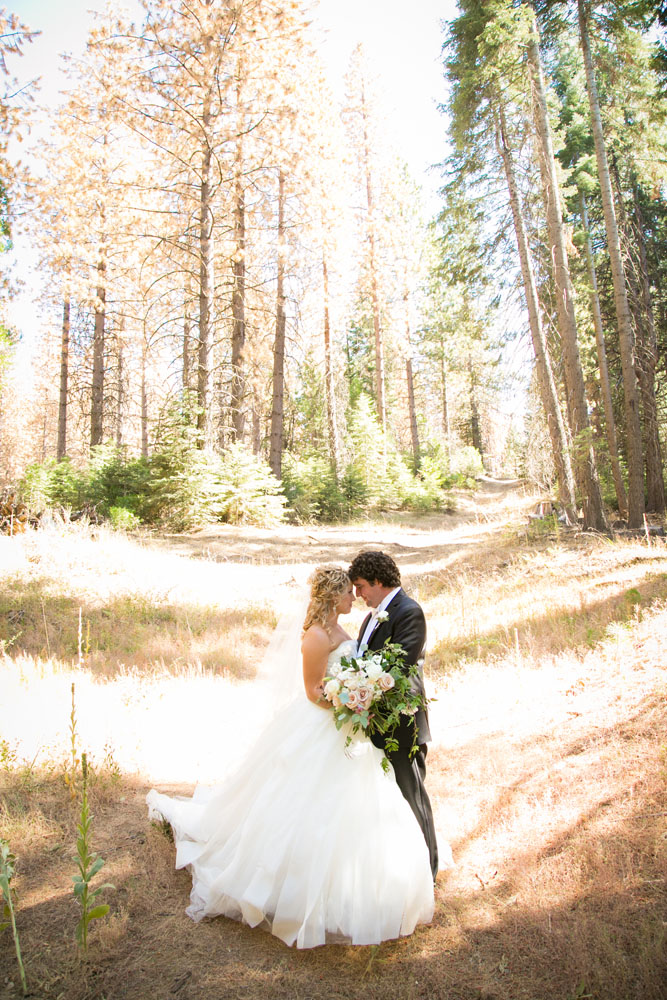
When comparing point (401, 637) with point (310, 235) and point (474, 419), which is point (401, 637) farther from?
point (474, 419)

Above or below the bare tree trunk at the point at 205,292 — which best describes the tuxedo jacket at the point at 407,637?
below

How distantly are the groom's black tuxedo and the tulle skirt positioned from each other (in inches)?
3.7

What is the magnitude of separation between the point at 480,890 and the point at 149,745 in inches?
135

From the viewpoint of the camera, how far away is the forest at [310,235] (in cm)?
1327

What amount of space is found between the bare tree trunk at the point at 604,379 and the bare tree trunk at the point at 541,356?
1505 mm

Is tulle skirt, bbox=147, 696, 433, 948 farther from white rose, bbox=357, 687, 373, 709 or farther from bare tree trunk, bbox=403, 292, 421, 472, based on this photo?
bare tree trunk, bbox=403, 292, 421, 472

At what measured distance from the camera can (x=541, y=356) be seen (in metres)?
13.6

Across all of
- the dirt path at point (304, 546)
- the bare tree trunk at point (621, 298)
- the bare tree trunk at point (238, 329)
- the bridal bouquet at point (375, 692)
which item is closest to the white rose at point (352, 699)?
the bridal bouquet at point (375, 692)

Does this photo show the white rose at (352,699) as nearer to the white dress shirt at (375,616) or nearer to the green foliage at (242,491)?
the white dress shirt at (375,616)

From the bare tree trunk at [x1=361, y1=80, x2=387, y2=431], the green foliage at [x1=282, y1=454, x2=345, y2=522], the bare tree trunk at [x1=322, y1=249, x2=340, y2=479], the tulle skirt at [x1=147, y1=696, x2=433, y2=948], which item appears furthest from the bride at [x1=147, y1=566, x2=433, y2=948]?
the bare tree trunk at [x1=361, y1=80, x2=387, y2=431]

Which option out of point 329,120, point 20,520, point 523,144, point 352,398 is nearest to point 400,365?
point 352,398

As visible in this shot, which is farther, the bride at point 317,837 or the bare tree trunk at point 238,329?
the bare tree trunk at point 238,329

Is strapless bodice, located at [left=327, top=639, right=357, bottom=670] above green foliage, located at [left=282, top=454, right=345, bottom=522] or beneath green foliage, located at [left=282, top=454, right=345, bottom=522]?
beneath

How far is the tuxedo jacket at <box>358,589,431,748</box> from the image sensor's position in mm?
3207
